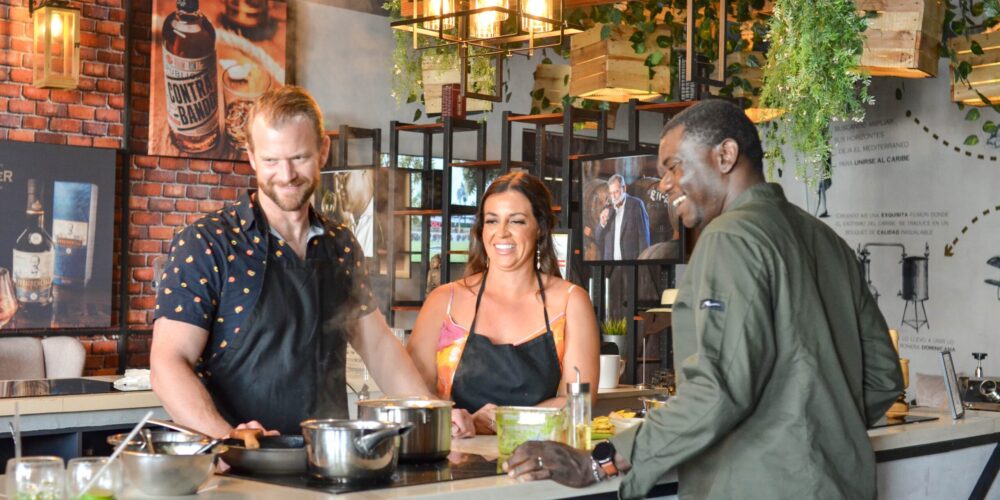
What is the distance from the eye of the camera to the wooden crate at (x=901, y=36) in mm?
4996

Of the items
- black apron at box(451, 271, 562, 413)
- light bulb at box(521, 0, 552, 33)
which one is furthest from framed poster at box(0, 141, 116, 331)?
black apron at box(451, 271, 562, 413)

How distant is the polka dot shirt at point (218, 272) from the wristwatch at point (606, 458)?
0.78m

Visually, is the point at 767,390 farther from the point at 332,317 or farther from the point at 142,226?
the point at 142,226

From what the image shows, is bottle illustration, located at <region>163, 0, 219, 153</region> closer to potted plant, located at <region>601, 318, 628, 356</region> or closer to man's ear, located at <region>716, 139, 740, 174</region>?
potted plant, located at <region>601, 318, 628, 356</region>

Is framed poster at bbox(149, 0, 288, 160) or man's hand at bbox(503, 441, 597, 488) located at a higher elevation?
framed poster at bbox(149, 0, 288, 160)

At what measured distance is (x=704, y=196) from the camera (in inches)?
83.9

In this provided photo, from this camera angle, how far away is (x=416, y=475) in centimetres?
210

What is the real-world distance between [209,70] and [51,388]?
360 centimetres

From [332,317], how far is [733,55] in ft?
16.5

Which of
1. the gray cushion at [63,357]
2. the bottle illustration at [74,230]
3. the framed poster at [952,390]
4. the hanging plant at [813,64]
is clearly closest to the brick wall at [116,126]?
the bottle illustration at [74,230]

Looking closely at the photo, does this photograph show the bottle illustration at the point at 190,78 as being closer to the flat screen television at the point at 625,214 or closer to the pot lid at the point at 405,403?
the flat screen television at the point at 625,214

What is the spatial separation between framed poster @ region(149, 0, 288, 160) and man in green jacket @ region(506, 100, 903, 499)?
583 cm

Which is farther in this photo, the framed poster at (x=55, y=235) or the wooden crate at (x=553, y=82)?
the wooden crate at (x=553, y=82)

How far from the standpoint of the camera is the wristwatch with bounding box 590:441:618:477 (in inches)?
85.4
